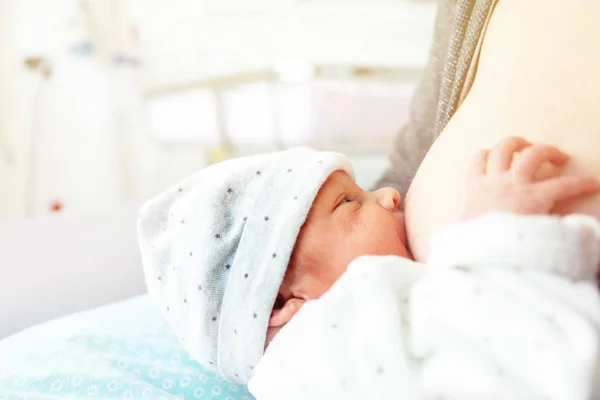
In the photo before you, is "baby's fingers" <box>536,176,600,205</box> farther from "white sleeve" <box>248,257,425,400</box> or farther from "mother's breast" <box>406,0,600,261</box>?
"white sleeve" <box>248,257,425,400</box>

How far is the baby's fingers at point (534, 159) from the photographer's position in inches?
18.9

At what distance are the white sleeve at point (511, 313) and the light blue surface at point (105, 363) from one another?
1.16 feet

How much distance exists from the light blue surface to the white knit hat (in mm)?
76

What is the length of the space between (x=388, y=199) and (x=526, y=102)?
211 mm

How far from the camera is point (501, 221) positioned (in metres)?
0.47

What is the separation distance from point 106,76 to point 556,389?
2.33 m

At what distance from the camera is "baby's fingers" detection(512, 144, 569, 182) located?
48 centimetres

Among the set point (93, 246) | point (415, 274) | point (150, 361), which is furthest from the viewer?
point (93, 246)

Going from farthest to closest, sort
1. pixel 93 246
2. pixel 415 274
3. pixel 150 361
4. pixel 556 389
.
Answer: pixel 93 246 → pixel 150 361 → pixel 415 274 → pixel 556 389

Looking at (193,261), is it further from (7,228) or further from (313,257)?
(7,228)

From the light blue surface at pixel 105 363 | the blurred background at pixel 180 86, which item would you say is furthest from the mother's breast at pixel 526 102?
the blurred background at pixel 180 86

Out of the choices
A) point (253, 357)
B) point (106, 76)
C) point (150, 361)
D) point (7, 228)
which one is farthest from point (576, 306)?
point (106, 76)

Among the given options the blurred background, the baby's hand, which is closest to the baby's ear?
the baby's hand

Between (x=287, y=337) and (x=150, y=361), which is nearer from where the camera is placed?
(x=287, y=337)
